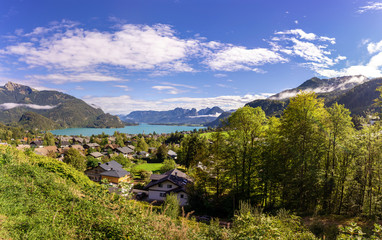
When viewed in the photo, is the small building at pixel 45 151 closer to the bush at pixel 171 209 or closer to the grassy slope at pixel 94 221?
the bush at pixel 171 209

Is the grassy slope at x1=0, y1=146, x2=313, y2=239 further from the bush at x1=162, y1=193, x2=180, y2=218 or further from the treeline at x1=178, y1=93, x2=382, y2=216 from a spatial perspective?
the treeline at x1=178, y1=93, x2=382, y2=216

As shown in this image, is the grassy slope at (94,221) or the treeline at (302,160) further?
the treeline at (302,160)

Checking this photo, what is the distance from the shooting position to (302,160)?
1264cm

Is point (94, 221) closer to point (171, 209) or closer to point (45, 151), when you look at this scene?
point (171, 209)

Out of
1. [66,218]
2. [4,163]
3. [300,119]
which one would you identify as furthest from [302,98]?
[4,163]

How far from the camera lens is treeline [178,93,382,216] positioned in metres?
11.5

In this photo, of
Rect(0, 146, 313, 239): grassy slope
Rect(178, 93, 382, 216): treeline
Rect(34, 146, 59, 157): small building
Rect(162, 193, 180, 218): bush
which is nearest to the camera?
Rect(0, 146, 313, 239): grassy slope

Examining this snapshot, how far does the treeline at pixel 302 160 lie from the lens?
11.5 meters

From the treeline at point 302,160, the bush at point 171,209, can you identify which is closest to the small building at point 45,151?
the bush at point 171,209

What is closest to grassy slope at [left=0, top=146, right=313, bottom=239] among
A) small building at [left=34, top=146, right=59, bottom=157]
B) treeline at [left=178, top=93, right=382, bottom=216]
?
treeline at [left=178, top=93, right=382, bottom=216]

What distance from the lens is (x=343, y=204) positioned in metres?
12.8

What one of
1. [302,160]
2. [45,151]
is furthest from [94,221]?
[45,151]

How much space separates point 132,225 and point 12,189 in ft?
15.5

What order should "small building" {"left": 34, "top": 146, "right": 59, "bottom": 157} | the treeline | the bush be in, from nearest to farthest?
1. the bush
2. the treeline
3. "small building" {"left": 34, "top": 146, "right": 59, "bottom": 157}
